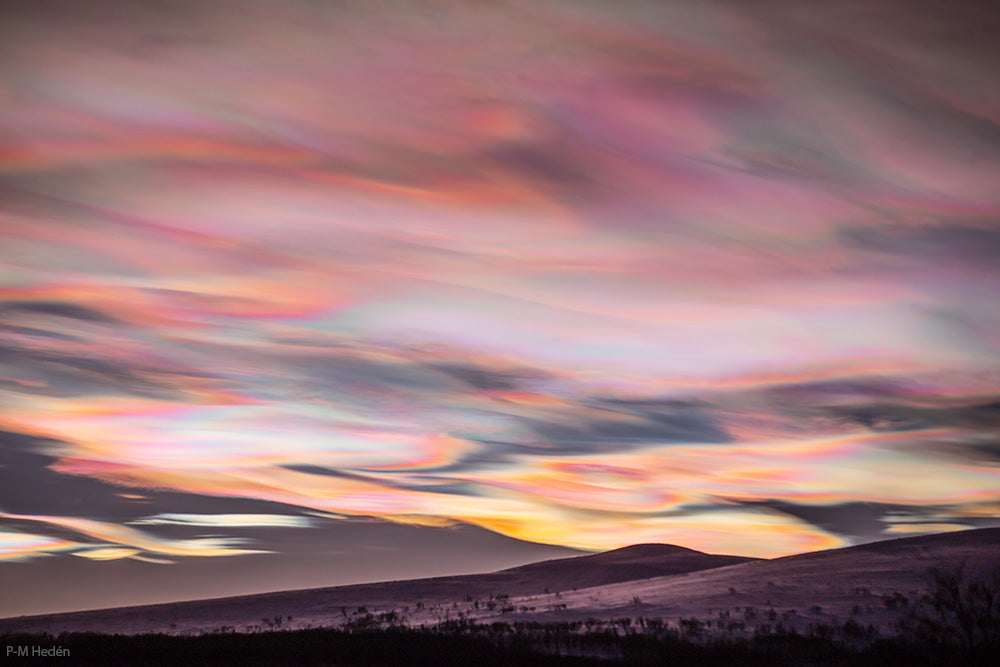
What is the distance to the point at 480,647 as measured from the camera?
116ft

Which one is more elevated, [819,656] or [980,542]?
[980,542]

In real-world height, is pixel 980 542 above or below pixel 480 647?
above

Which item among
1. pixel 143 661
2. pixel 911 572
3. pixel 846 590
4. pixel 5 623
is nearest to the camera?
pixel 143 661

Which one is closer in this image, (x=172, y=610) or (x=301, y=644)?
(x=301, y=644)

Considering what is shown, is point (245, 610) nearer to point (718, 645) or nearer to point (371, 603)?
point (371, 603)

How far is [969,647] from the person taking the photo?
33.2m

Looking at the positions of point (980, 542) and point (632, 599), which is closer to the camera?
point (632, 599)

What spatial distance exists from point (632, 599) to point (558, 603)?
409 centimetres

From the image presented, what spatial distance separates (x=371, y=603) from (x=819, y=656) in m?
35.0

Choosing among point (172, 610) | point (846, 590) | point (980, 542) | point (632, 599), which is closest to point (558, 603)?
point (632, 599)

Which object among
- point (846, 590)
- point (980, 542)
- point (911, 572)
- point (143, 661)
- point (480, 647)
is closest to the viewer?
point (143, 661)

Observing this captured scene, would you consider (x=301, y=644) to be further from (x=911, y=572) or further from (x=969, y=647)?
(x=911, y=572)

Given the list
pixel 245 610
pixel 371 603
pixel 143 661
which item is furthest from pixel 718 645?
pixel 245 610

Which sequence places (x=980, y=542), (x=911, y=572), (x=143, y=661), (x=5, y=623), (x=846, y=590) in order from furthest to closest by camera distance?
(x=980, y=542) < (x=5, y=623) < (x=911, y=572) < (x=846, y=590) < (x=143, y=661)
